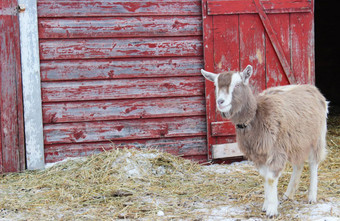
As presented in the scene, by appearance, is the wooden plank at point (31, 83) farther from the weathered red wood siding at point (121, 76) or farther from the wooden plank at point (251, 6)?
the wooden plank at point (251, 6)

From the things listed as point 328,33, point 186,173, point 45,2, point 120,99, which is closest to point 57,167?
point 120,99

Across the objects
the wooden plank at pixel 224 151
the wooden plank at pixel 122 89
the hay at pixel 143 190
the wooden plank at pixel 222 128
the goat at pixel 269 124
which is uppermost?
the wooden plank at pixel 122 89

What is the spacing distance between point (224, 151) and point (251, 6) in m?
2.18

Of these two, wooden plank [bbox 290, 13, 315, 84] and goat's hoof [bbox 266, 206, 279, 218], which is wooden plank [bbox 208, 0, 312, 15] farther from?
goat's hoof [bbox 266, 206, 279, 218]

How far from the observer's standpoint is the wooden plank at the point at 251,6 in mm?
6141

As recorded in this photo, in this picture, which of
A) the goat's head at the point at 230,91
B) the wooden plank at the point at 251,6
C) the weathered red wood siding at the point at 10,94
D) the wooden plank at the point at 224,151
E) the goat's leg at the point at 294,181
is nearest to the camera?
the goat's head at the point at 230,91

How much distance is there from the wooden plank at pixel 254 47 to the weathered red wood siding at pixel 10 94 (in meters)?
3.19

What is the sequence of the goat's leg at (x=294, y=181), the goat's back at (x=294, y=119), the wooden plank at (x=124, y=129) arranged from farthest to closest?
the wooden plank at (x=124, y=129) → the goat's leg at (x=294, y=181) → the goat's back at (x=294, y=119)

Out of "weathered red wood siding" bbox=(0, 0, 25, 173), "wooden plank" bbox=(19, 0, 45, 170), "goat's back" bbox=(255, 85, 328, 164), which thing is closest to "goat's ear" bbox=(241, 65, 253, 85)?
"goat's back" bbox=(255, 85, 328, 164)

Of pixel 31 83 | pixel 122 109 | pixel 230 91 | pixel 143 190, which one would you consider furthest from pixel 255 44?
pixel 31 83

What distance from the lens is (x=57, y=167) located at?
5.75m

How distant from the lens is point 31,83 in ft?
→ 18.7

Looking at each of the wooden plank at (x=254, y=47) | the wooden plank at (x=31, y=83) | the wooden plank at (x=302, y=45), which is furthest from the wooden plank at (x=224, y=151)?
the wooden plank at (x=31, y=83)

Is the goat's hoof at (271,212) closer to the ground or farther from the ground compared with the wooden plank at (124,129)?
closer to the ground
